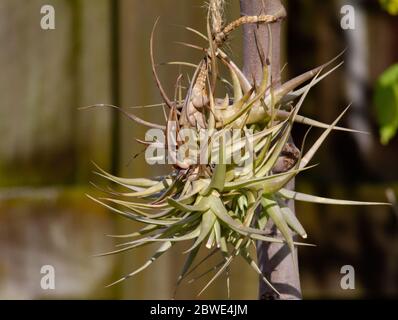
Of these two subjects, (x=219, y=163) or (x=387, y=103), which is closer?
(x=219, y=163)

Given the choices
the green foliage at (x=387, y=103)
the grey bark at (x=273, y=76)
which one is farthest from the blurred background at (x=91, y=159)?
the grey bark at (x=273, y=76)

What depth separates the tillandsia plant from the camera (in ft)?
3.11

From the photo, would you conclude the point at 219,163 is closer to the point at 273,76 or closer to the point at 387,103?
the point at 273,76

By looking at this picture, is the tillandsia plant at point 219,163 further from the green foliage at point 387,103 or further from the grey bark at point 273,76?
the green foliage at point 387,103

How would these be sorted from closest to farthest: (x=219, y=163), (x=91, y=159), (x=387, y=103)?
(x=219, y=163) < (x=387, y=103) < (x=91, y=159)

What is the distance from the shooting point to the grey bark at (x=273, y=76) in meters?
1.03

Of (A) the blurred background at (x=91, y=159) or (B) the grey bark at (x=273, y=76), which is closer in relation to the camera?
(B) the grey bark at (x=273, y=76)

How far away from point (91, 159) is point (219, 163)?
1075mm

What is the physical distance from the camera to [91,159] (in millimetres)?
1972

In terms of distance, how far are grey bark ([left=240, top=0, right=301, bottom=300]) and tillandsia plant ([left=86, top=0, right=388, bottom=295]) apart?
0.04m

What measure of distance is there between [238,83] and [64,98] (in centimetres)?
110

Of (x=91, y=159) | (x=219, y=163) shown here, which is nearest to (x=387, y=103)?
(x=91, y=159)

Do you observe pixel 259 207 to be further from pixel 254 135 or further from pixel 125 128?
pixel 125 128

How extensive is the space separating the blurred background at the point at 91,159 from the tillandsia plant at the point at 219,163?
76 cm
